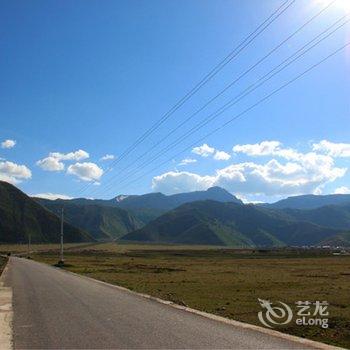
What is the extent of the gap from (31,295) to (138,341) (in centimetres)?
1762

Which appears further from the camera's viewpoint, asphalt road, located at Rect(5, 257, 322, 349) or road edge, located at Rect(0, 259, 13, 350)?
road edge, located at Rect(0, 259, 13, 350)

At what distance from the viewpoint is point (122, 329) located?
16734 mm

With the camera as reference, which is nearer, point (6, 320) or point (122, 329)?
point (122, 329)

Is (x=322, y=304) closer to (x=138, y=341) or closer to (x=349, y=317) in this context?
(x=349, y=317)

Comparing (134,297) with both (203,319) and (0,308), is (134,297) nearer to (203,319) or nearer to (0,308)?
(0,308)

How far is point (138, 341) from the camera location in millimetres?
14484

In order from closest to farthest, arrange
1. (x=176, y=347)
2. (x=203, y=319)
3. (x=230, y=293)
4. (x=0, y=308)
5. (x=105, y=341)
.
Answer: (x=176, y=347), (x=105, y=341), (x=203, y=319), (x=0, y=308), (x=230, y=293)

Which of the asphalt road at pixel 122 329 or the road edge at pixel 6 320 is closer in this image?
the asphalt road at pixel 122 329

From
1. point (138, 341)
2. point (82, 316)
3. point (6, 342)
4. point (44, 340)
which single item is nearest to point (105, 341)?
point (138, 341)

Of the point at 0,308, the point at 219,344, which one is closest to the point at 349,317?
the point at 219,344

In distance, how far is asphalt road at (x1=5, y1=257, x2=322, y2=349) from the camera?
560 inches

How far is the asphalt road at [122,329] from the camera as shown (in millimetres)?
14234

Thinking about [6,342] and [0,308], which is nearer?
[6,342]

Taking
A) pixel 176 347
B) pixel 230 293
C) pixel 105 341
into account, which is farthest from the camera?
pixel 230 293
